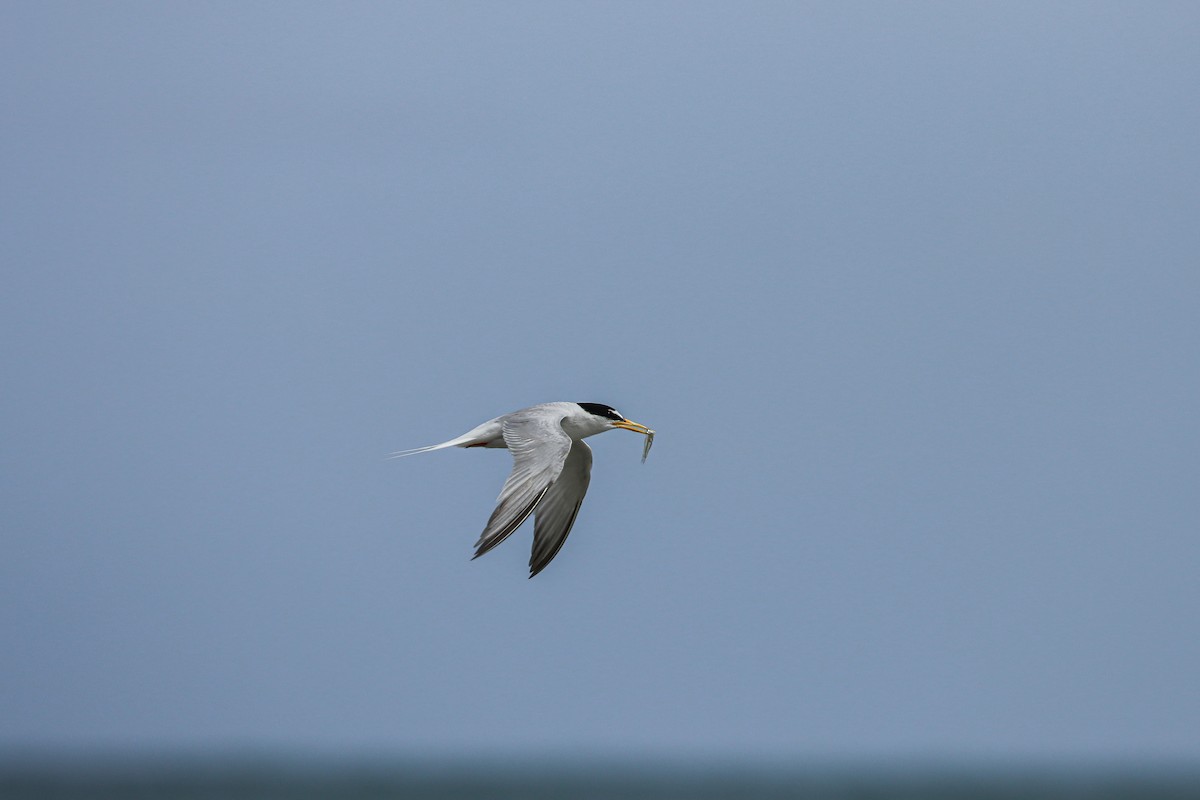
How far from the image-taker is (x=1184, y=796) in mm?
64375

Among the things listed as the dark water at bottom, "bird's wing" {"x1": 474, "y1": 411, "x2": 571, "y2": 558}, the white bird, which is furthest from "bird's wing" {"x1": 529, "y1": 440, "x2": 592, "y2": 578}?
the dark water at bottom

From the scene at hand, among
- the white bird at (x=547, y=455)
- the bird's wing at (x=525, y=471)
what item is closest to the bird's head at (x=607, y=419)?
the white bird at (x=547, y=455)

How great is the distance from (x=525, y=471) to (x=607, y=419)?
8.66ft

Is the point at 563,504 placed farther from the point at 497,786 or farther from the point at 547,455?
the point at 497,786

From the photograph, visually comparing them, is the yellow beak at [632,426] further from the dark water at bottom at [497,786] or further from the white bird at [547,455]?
the dark water at bottom at [497,786]

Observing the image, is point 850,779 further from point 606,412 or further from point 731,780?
point 606,412

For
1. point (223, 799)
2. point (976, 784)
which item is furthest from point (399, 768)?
point (223, 799)

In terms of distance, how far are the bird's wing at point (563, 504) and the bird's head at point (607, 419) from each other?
272mm

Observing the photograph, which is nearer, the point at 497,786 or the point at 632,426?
the point at 632,426

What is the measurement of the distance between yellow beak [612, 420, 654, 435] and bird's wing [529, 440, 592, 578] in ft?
1.14

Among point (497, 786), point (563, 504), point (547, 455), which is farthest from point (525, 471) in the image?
point (497, 786)

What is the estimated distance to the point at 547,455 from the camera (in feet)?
34.2

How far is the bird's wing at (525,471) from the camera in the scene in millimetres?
9547

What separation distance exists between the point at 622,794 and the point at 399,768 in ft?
153
